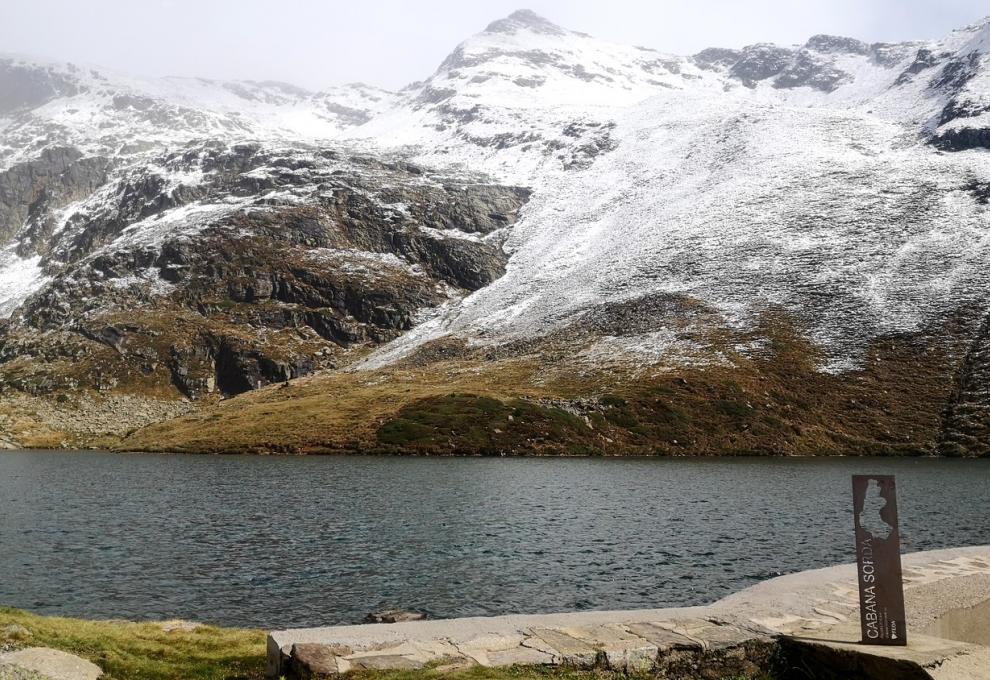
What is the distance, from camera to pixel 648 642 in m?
14.7

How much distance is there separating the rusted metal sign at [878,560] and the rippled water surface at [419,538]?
1251 cm

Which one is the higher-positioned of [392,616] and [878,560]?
[878,560]

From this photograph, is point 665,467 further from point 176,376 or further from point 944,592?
point 176,376

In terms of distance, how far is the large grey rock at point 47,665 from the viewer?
13.2 m

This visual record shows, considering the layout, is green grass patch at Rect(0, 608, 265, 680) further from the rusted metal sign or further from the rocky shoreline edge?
the rusted metal sign

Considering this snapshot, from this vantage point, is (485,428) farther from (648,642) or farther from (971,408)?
(648,642)

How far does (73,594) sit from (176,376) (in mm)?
170047

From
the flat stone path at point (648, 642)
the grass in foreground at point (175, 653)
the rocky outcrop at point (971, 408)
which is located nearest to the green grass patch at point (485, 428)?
the rocky outcrop at point (971, 408)

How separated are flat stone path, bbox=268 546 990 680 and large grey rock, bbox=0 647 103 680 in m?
3.70

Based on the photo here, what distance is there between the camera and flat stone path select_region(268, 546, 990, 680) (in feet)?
42.4

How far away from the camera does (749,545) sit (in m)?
36.9

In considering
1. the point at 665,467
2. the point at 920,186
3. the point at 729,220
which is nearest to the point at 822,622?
the point at 665,467

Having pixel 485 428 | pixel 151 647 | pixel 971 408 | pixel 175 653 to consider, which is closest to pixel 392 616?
pixel 175 653

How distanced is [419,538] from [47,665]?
25.9 metres
